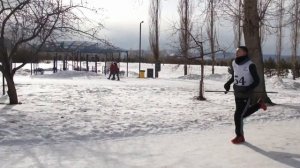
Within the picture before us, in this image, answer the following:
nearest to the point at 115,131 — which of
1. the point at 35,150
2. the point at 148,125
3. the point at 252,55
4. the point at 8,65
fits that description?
the point at 148,125

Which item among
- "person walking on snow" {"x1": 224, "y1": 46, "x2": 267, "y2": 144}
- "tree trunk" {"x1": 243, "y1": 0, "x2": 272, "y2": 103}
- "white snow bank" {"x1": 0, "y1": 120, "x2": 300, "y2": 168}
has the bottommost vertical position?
"white snow bank" {"x1": 0, "y1": 120, "x2": 300, "y2": 168}

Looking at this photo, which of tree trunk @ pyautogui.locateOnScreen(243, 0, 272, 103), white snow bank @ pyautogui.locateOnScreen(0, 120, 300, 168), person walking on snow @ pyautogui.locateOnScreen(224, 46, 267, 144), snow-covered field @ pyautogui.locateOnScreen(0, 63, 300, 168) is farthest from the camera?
tree trunk @ pyautogui.locateOnScreen(243, 0, 272, 103)

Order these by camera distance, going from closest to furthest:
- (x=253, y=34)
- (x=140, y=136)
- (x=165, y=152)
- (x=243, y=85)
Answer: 1. (x=165, y=152)
2. (x=243, y=85)
3. (x=140, y=136)
4. (x=253, y=34)

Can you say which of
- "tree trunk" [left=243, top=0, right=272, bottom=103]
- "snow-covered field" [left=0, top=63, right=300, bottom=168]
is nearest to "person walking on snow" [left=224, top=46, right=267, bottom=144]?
"snow-covered field" [left=0, top=63, right=300, bottom=168]

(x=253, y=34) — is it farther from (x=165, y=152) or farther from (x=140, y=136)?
(x=165, y=152)

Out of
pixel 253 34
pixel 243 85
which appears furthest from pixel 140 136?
pixel 253 34

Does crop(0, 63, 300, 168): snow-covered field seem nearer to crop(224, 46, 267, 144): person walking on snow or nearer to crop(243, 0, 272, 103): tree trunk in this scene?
crop(224, 46, 267, 144): person walking on snow

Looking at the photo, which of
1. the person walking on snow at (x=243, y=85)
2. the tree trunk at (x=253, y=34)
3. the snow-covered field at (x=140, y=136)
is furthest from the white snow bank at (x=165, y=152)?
the tree trunk at (x=253, y=34)

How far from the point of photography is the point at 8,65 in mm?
14164

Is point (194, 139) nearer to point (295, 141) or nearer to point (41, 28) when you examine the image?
point (295, 141)

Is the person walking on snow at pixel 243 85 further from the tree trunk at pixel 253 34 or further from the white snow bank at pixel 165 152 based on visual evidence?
the tree trunk at pixel 253 34

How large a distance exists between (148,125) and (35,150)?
133 inches

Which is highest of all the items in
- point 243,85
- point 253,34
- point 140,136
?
point 253,34

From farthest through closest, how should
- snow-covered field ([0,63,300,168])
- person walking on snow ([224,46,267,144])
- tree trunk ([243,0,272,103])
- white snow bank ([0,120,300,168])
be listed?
tree trunk ([243,0,272,103]) < person walking on snow ([224,46,267,144]) < snow-covered field ([0,63,300,168]) < white snow bank ([0,120,300,168])
